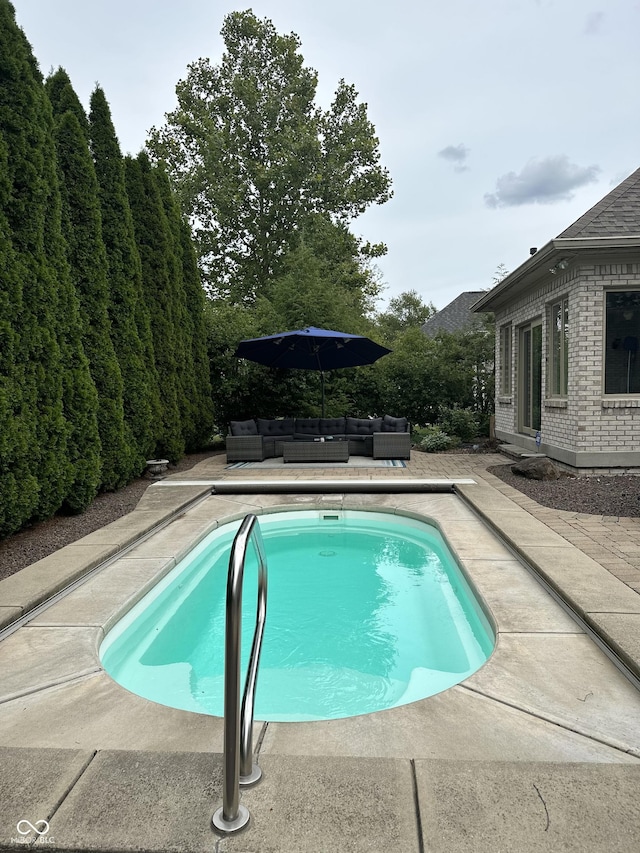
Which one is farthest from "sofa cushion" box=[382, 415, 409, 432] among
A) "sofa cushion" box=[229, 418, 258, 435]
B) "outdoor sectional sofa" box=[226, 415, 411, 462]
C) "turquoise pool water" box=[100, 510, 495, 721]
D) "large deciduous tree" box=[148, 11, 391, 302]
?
"large deciduous tree" box=[148, 11, 391, 302]

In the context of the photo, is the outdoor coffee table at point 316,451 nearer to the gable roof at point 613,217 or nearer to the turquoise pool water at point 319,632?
the turquoise pool water at point 319,632

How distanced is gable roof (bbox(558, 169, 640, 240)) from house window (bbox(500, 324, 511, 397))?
4.11 meters

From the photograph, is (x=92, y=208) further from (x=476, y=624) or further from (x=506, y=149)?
(x=506, y=149)

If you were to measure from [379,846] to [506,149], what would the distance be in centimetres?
1454

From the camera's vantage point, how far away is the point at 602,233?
7.63m

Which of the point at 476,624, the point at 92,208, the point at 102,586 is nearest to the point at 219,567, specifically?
the point at 102,586

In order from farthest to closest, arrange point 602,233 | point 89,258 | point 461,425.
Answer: point 461,425, point 602,233, point 89,258

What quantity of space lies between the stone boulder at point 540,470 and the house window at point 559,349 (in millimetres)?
1505

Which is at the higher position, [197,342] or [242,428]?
[197,342]

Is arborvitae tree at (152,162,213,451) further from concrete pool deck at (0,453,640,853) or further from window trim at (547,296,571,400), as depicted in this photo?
concrete pool deck at (0,453,640,853)

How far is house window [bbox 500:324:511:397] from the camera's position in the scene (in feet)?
41.1
